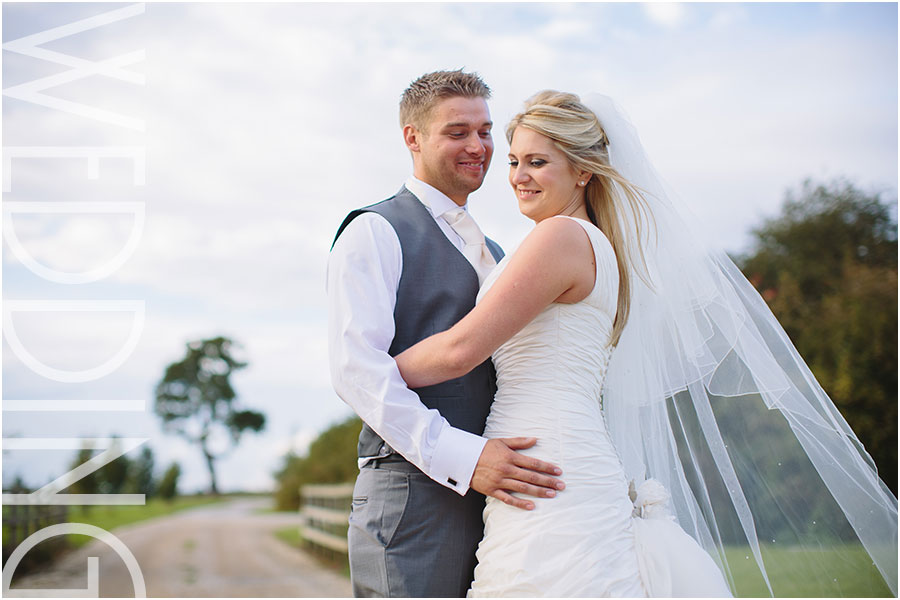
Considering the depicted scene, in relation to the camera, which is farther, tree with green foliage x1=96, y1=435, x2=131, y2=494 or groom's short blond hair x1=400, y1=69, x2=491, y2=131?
tree with green foliage x1=96, y1=435, x2=131, y2=494

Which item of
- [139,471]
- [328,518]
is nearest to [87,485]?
[139,471]

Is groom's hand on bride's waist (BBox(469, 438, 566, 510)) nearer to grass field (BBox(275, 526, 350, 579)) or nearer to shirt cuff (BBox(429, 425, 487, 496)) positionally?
shirt cuff (BBox(429, 425, 487, 496))

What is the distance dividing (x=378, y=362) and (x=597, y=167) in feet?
2.97

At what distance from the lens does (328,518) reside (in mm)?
11617

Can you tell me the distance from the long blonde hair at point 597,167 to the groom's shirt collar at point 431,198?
1.12ft

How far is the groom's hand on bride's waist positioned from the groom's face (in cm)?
99

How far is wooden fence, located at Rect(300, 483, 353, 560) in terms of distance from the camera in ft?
35.2

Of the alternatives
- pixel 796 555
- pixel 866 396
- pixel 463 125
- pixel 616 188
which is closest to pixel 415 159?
pixel 463 125

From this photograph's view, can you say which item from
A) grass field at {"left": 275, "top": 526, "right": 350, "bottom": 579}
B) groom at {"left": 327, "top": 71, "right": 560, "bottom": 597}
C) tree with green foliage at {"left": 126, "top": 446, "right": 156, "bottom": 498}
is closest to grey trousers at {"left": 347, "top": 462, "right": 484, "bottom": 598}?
groom at {"left": 327, "top": 71, "right": 560, "bottom": 597}

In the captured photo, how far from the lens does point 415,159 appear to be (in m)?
2.84

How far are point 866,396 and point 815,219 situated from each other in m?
9.51

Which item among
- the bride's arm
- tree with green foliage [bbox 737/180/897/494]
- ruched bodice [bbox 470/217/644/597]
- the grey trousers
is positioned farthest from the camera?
tree with green foliage [bbox 737/180/897/494]

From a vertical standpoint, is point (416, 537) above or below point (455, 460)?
below

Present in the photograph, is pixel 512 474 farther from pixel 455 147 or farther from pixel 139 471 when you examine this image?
pixel 139 471
